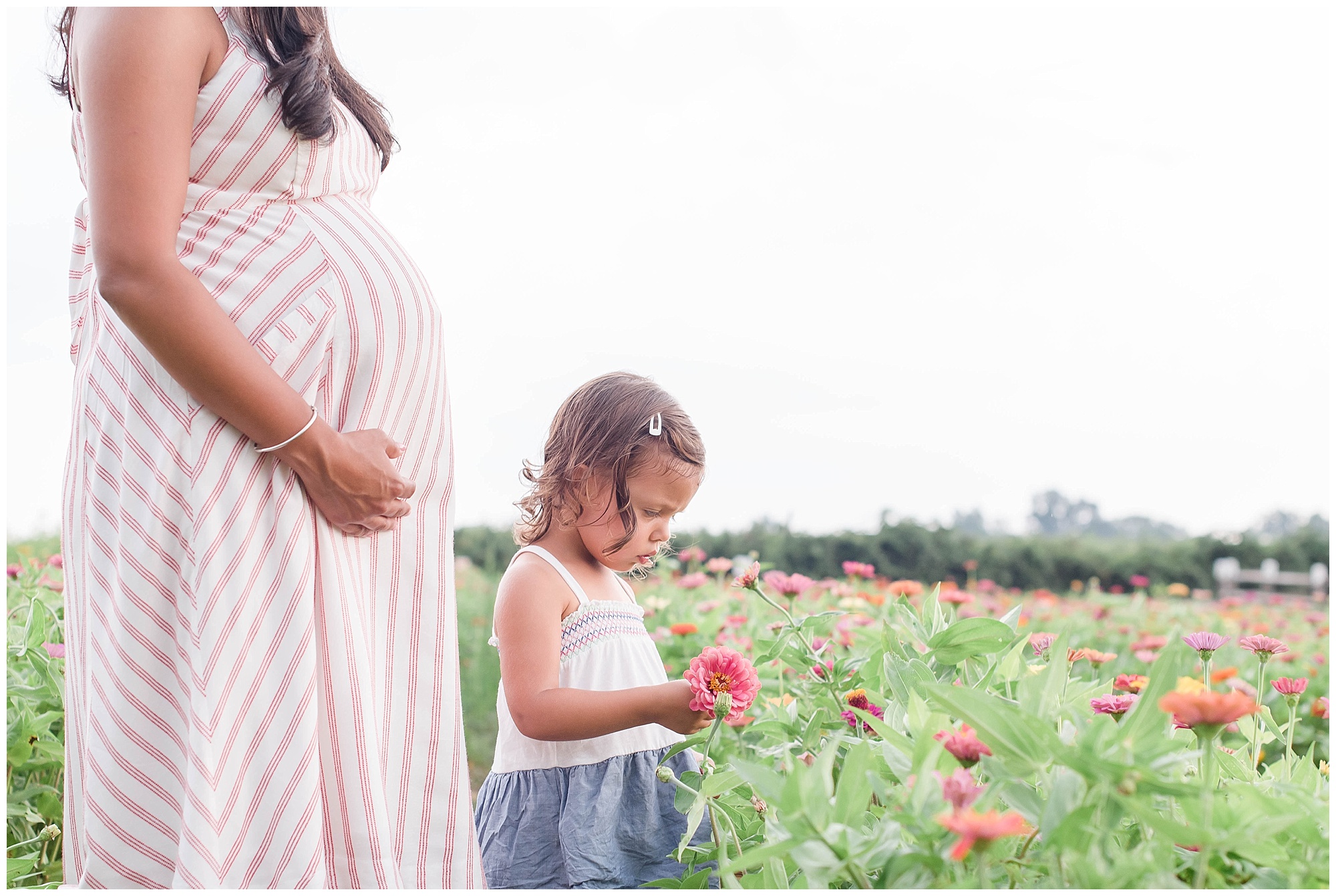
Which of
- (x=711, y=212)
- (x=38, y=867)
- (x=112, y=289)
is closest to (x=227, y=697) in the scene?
(x=112, y=289)

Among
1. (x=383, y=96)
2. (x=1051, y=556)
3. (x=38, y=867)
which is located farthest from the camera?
(x=1051, y=556)

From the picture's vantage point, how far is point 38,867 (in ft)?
5.81

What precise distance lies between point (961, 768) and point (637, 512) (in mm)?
837

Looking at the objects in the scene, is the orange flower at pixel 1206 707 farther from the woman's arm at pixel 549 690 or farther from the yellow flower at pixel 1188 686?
the woman's arm at pixel 549 690

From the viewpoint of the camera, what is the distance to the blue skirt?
1.43m

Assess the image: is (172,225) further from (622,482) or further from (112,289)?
(622,482)

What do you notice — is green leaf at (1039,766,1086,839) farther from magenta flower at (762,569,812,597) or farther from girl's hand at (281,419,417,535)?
magenta flower at (762,569,812,597)

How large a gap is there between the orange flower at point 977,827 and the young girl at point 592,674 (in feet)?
2.15

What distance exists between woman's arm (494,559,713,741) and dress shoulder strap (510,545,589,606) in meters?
0.02

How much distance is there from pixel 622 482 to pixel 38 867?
53.8 inches

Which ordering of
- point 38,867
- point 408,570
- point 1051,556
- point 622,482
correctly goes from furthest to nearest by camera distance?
point 1051,556 → point 38,867 → point 622,482 → point 408,570

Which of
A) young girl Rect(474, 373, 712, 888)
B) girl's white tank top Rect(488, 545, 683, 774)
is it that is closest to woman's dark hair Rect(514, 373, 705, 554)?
young girl Rect(474, 373, 712, 888)

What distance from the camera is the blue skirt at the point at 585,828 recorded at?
4.70 ft

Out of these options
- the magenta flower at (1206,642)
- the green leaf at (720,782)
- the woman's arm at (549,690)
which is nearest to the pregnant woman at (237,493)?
the woman's arm at (549,690)
